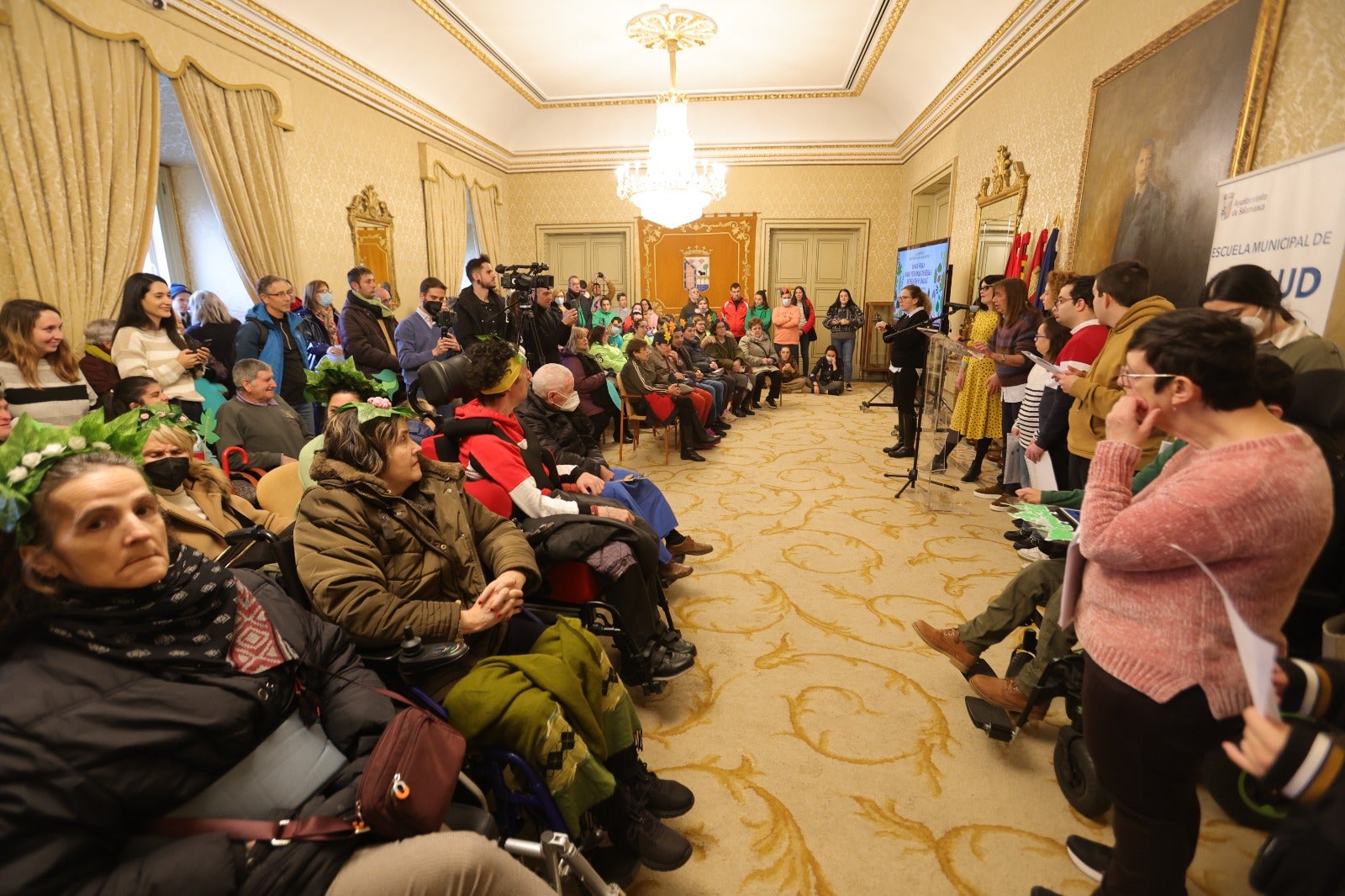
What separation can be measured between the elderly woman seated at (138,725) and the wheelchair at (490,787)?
0.12 metres

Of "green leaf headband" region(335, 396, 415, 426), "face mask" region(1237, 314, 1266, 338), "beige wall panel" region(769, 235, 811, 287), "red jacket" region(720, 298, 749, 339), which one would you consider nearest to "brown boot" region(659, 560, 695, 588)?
"green leaf headband" region(335, 396, 415, 426)

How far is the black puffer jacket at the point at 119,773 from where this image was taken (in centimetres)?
82

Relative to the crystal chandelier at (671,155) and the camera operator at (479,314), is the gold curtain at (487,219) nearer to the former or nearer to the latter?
the crystal chandelier at (671,155)

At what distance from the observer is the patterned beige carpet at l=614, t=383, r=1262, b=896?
1.54 m

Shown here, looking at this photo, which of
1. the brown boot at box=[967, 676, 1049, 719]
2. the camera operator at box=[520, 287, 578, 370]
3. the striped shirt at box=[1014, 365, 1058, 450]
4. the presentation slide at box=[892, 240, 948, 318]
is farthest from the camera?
the presentation slide at box=[892, 240, 948, 318]

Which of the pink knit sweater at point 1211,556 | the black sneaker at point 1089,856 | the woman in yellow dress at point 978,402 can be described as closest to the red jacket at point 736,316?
the woman in yellow dress at point 978,402

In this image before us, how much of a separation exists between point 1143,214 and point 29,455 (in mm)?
4542

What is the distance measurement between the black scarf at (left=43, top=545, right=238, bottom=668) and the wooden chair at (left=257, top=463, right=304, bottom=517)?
1054 mm

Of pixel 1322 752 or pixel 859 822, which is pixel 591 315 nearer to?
pixel 859 822

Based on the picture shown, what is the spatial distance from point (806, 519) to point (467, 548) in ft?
8.51

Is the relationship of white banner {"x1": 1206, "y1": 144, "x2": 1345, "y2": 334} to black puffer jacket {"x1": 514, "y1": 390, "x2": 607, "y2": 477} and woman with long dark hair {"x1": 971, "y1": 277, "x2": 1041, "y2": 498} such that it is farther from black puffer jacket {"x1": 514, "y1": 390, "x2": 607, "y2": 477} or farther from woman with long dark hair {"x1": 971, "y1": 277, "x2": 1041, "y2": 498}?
black puffer jacket {"x1": 514, "y1": 390, "x2": 607, "y2": 477}

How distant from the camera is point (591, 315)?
7.79 m

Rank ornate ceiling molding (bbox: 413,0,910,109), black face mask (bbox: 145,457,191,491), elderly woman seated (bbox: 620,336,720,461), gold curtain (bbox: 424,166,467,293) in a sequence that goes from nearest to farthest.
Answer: black face mask (bbox: 145,457,191,491), elderly woman seated (bbox: 620,336,720,461), ornate ceiling molding (bbox: 413,0,910,109), gold curtain (bbox: 424,166,467,293)

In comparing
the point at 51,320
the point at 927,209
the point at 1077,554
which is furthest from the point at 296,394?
the point at 927,209
